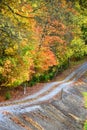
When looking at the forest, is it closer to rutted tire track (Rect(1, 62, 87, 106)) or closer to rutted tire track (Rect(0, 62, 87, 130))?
rutted tire track (Rect(1, 62, 87, 106))

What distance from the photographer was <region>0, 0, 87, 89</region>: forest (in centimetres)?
1876

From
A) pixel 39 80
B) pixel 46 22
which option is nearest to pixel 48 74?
pixel 39 80

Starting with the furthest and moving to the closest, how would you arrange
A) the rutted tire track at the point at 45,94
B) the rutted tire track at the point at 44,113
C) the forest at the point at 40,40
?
the rutted tire track at the point at 45,94 < the rutted tire track at the point at 44,113 < the forest at the point at 40,40

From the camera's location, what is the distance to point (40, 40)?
4006 cm

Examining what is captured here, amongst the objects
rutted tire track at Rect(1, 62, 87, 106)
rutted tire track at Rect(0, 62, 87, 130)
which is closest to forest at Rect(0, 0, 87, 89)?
rutted tire track at Rect(1, 62, 87, 106)

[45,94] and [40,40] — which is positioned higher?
[40,40]

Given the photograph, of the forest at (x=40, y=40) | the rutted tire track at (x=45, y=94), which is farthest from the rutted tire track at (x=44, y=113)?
the forest at (x=40, y=40)

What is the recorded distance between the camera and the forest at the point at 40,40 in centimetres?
1876

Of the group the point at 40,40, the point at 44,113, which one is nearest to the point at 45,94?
the point at 40,40

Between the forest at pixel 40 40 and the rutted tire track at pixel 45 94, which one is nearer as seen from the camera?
the forest at pixel 40 40

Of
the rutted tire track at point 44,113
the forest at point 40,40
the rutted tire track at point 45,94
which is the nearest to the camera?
the forest at point 40,40

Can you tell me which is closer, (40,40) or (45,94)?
(45,94)

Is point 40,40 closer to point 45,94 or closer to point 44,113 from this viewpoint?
point 45,94

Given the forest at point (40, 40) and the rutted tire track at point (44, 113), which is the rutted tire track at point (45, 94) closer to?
the rutted tire track at point (44, 113)
